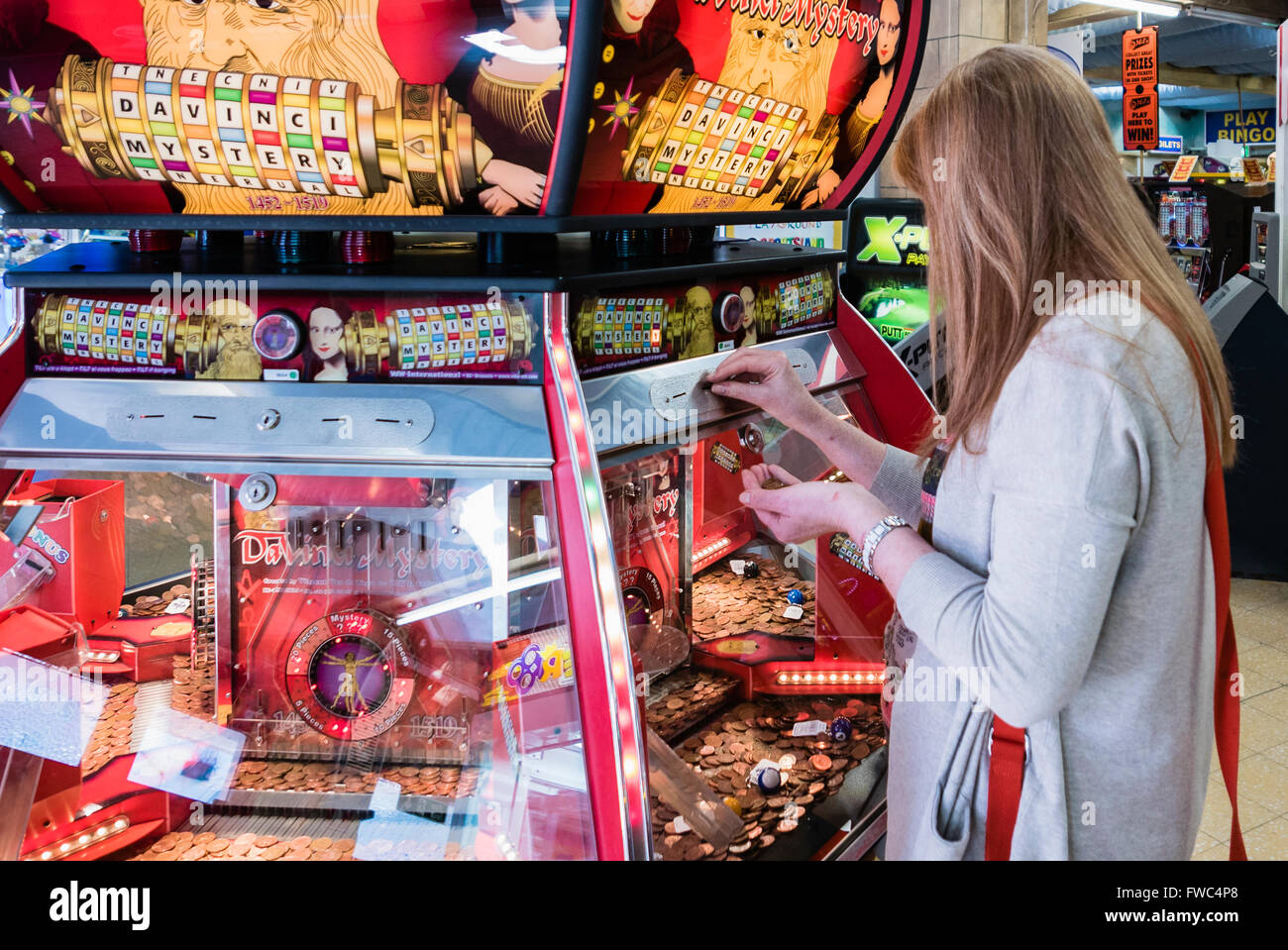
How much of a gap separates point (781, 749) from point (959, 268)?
112 centimetres

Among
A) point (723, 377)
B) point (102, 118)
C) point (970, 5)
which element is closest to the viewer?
point (102, 118)

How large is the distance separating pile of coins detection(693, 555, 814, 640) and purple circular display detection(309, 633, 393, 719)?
2.49ft

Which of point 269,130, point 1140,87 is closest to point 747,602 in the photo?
point 269,130

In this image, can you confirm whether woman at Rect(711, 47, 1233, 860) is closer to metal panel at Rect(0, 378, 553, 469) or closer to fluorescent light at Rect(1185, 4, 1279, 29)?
metal panel at Rect(0, 378, 553, 469)

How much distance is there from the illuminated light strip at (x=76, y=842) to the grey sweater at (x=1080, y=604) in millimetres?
1220

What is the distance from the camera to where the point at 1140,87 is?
10406 mm

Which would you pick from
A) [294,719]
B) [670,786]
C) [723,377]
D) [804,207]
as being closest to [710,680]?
[670,786]

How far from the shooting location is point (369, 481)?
171 centimetres

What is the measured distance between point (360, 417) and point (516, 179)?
1.41ft

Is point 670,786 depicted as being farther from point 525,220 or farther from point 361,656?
point 525,220

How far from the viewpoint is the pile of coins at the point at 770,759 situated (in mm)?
1685

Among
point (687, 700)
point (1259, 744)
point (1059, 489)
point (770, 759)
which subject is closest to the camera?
point (1059, 489)

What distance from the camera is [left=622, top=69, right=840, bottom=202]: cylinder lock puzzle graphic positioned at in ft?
5.40
